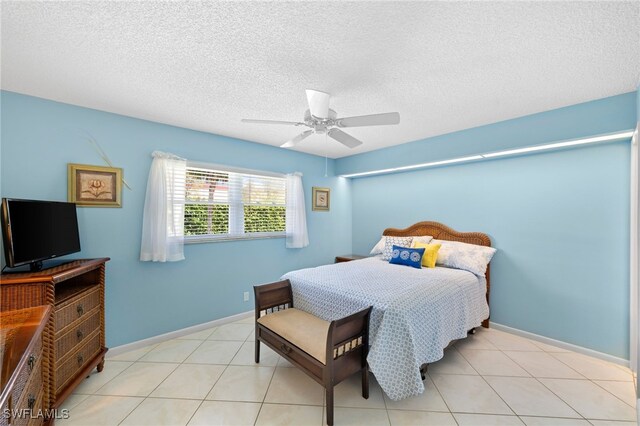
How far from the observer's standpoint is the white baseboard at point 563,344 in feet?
7.86

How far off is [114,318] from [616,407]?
4.32m

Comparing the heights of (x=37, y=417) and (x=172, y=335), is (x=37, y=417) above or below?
above

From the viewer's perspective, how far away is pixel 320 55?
5.37 ft

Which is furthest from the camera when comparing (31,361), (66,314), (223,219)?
(223,219)

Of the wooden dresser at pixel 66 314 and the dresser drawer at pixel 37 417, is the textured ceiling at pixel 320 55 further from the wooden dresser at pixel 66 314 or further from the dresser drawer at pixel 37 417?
the dresser drawer at pixel 37 417

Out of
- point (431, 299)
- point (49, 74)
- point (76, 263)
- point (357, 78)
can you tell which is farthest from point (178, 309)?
point (357, 78)

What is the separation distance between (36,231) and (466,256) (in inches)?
162

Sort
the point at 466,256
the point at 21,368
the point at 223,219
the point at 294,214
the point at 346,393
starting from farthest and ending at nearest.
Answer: the point at 294,214
the point at 223,219
the point at 466,256
the point at 346,393
the point at 21,368

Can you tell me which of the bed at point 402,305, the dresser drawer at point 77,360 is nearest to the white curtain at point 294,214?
the bed at point 402,305

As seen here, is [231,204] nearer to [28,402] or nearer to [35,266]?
[35,266]

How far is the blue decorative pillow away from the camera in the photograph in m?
3.16

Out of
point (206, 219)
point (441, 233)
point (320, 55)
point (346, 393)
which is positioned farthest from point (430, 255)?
point (206, 219)

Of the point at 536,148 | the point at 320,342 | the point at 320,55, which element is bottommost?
the point at 320,342

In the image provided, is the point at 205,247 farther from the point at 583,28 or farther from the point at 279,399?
the point at 583,28
